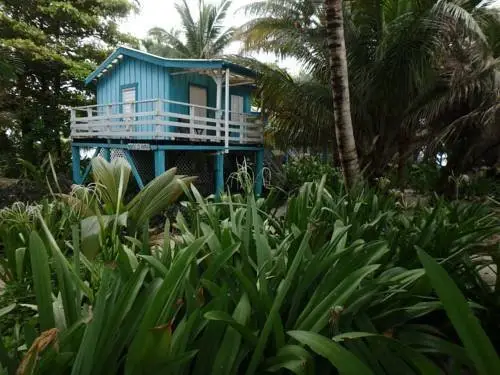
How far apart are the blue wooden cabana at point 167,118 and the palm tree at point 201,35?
12.1 metres

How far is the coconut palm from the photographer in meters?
7.83

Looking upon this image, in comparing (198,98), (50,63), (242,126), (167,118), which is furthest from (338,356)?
(50,63)

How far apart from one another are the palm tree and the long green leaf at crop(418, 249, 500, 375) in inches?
978

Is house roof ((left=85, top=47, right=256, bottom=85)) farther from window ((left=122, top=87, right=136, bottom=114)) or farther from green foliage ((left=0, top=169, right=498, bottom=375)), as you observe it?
green foliage ((left=0, top=169, right=498, bottom=375))

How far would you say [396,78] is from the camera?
8086 millimetres

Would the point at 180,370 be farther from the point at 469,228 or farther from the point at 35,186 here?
the point at 35,186

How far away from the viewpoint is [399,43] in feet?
25.8

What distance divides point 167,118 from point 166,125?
1035mm

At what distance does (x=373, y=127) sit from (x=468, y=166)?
3.34m

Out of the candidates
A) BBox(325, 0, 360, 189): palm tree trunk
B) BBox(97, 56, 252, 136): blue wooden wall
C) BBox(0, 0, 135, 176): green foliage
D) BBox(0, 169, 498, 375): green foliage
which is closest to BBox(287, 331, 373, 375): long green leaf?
BBox(0, 169, 498, 375): green foliage

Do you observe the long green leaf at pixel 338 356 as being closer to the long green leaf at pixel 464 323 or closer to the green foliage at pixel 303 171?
the long green leaf at pixel 464 323

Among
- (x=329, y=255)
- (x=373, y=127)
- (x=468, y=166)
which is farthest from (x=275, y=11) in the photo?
(x=329, y=255)

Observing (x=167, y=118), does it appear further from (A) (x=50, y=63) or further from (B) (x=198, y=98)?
(A) (x=50, y=63)

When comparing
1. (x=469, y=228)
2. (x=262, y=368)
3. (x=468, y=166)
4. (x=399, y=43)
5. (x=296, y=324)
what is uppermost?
(x=399, y=43)
